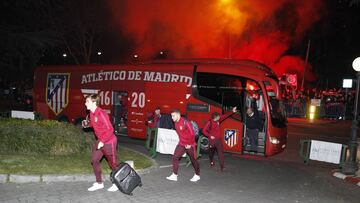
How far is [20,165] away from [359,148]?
30.6ft

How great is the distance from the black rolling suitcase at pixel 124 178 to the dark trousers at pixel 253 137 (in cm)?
579

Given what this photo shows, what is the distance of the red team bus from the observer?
1227 cm

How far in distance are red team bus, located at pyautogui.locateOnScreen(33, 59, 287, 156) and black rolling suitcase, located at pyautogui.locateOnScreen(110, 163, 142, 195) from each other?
561 centimetres

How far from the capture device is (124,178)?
7.19 m

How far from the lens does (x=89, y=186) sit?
7832mm

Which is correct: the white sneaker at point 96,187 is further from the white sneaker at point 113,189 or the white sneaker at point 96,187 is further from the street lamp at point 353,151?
the street lamp at point 353,151

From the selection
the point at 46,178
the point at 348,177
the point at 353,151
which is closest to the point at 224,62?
the point at 353,151

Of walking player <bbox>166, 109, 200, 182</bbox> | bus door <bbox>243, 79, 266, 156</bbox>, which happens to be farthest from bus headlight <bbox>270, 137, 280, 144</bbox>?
walking player <bbox>166, 109, 200, 182</bbox>

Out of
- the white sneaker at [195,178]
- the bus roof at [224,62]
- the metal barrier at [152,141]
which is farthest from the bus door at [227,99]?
the white sneaker at [195,178]

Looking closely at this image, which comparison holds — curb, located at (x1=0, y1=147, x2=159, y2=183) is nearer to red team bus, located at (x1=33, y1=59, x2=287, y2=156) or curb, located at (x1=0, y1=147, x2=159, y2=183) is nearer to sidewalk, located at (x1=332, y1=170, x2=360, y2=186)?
red team bus, located at (x1=33, y1=59, x2=287, y2=156)

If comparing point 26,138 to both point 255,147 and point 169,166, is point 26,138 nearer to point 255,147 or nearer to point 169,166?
point 169,166

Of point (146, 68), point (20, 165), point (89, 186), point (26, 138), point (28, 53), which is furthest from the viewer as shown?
point (28, 53)

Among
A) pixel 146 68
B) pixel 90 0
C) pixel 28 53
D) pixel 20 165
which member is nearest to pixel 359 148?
pixel 146 68

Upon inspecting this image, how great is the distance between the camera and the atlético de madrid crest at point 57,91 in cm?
1631
